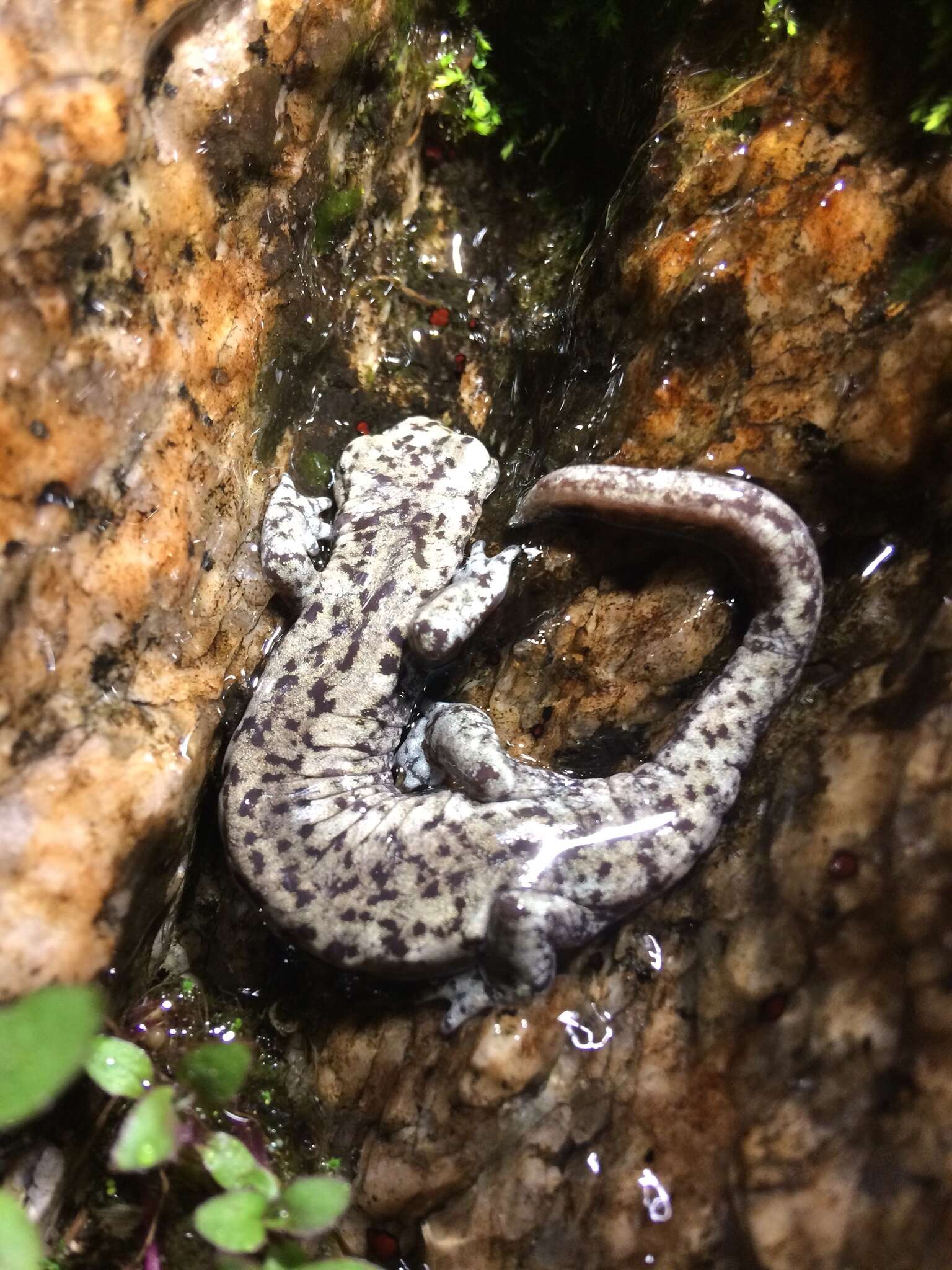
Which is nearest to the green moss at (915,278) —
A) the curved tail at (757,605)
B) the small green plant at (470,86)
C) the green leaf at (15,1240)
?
the curved tail at (757,605)

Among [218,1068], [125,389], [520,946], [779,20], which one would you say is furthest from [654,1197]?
[779,20]

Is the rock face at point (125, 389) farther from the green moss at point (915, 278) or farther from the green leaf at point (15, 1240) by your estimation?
the green moss at point (915, 278)

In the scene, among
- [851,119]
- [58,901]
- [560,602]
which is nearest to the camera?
[58,901]

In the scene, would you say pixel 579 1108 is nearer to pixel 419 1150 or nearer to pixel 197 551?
pixel 419 1150

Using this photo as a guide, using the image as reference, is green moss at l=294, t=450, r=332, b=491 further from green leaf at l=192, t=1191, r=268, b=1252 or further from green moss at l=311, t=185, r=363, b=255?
green leaf at l=192, t=1191, r=268, b=1252

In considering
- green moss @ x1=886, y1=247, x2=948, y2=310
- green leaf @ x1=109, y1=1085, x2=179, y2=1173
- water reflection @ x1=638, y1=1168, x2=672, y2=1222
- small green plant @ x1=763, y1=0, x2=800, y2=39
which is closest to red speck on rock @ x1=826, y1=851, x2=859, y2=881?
water reflection @ x1=638, y1=1168, x2=672, y2=1222

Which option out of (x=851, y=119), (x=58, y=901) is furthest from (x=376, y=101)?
(x=58, y=901)

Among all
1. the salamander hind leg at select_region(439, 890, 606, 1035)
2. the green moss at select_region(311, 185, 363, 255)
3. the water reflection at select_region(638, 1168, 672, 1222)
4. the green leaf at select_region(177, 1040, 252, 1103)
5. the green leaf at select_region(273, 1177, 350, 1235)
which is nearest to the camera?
the green leaf at select_region(273, 1177, 350, 1235)
